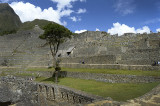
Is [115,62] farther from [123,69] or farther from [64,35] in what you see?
[64,35]

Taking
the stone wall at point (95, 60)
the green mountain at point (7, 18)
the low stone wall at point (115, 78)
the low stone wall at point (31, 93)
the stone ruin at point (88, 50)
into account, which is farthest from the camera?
the green mountain at point (7, 18)

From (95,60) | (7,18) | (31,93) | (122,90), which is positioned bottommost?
(31,93)

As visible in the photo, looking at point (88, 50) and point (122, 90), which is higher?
point (88, 50)

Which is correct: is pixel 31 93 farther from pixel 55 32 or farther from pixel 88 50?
pixel 88 50

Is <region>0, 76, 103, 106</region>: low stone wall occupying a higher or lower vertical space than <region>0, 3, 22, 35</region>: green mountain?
lower

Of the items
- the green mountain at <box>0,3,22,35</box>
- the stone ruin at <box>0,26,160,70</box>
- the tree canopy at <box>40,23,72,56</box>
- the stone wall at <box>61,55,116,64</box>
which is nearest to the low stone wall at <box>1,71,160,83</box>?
the stone ruin at <box>0,26,160,70</box>

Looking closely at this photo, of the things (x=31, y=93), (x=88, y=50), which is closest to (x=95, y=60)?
(x=88, y=50)

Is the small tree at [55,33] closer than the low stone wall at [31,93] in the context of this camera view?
No

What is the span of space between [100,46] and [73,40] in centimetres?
1287

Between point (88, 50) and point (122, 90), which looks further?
point (88, 50)

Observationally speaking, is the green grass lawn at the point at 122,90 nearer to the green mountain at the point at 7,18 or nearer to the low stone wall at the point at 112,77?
the low stone wall at the point at 112,77

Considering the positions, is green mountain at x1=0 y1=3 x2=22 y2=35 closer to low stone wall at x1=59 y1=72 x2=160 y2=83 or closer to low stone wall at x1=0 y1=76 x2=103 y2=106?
low stone wall at x1=0 y1=76 x2=103 y2=106

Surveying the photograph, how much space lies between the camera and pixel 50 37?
20328mm

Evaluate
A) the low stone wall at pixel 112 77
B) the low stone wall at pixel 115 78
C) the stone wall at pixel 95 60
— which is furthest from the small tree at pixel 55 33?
the stone wall at pixel 95 60
